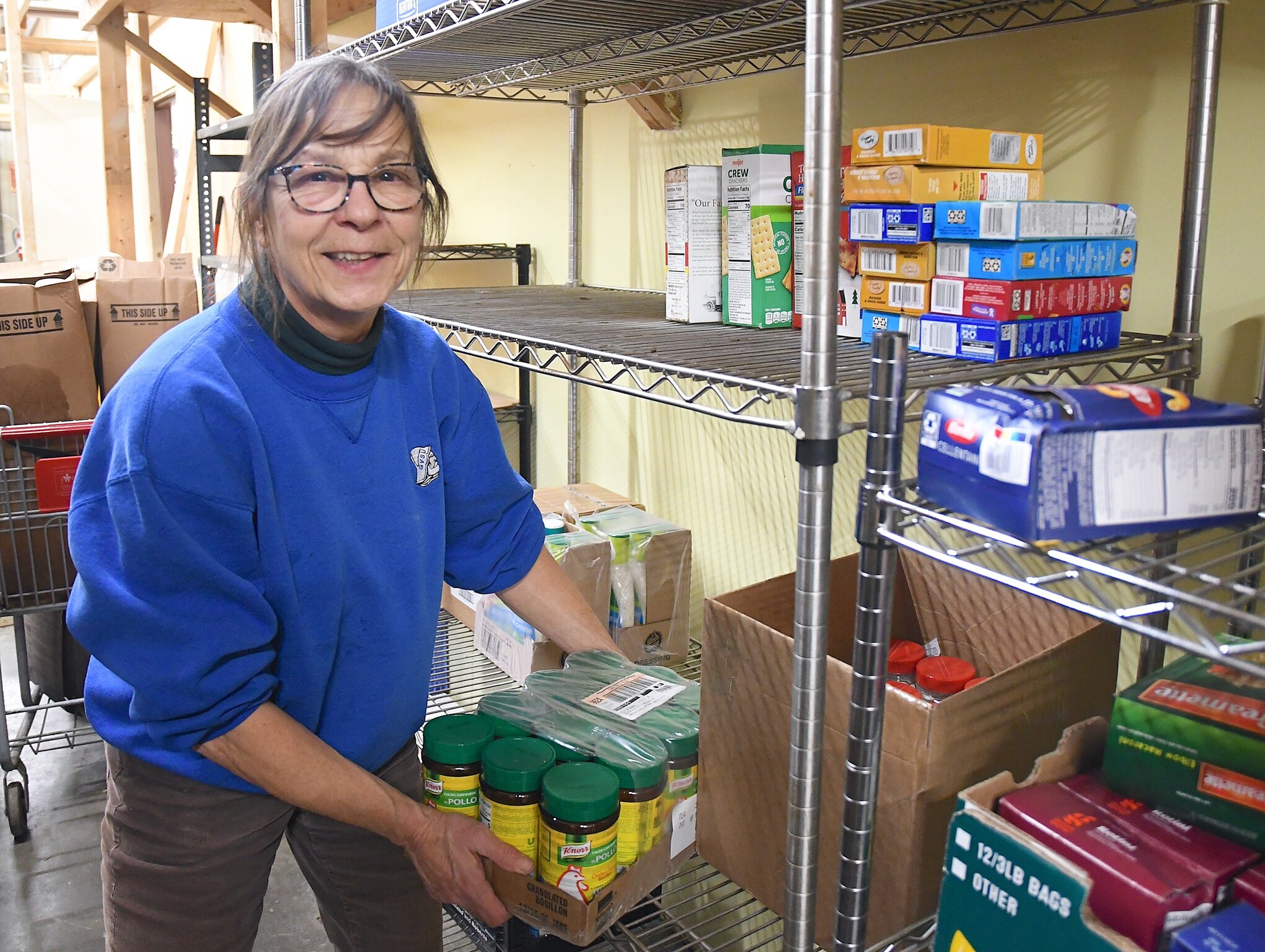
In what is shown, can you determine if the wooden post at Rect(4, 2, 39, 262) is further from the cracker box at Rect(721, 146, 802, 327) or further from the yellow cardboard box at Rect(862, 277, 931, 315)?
Result: the yellow cardboard box at Rect(862, 277, 931, 315)

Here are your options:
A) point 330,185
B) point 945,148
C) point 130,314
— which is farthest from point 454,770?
point 130,314

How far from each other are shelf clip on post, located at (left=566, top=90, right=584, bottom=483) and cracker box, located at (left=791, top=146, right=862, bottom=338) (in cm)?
106

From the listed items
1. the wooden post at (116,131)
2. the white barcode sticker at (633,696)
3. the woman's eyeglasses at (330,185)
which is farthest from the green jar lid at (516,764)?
the wooden post at (116,131)

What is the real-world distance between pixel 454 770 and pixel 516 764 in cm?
9

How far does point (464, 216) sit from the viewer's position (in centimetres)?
326

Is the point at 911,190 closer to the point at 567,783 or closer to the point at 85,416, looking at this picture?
the point at 567,783

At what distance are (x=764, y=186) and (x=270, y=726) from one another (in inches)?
36.1

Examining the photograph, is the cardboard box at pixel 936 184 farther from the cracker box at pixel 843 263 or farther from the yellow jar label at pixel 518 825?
the yellow jar label at pixel 518 825

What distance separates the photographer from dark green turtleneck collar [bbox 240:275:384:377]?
3.81 ft

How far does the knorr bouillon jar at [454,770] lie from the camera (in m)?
1.28

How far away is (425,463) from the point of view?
51.0 inches

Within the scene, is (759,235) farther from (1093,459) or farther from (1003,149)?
(1093,459)

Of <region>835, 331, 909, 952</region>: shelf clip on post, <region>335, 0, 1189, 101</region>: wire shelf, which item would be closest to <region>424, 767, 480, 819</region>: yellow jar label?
<region>835, 331, 909, 952</region>: shelf clip on post

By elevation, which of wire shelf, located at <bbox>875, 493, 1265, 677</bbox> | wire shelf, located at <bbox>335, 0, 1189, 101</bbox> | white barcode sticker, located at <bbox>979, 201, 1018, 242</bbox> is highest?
wire shelf, located at <bbox>335, 0, 1189, 101</bbox>
